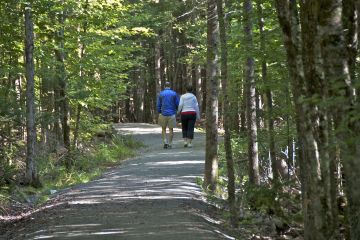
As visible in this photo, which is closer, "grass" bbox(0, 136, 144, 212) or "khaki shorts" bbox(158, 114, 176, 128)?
"grass" bbox(0, 136, 144, 212)

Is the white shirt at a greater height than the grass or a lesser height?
greater

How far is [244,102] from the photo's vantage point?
645 inches

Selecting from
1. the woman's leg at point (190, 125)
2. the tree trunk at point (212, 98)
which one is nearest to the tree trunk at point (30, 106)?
the tree trunk at point (212, 98)

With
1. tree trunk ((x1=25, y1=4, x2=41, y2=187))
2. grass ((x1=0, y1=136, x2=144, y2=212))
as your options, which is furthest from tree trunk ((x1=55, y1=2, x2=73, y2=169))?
tree trunk ((x1=25, y1=4, x2=41, y2=187))

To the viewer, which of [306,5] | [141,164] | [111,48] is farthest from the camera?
[111,48]

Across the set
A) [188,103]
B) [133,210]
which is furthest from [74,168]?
[133,210]

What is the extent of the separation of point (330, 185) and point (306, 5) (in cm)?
228

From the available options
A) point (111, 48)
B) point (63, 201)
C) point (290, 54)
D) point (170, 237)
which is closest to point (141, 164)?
point (111, 48)

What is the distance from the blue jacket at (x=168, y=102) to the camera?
20.9m

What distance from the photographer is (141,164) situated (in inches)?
689

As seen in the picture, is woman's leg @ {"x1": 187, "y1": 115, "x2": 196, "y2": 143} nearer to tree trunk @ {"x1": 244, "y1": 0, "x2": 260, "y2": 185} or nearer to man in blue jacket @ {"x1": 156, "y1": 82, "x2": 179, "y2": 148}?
man in blue jacket @ {"x1": 156, "y1": 82, "x2": 179, "y2": 148}

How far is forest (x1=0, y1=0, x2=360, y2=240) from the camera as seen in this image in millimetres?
6094

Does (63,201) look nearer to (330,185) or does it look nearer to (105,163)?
(330,185)

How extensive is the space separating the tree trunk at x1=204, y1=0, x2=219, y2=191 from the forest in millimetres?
29
